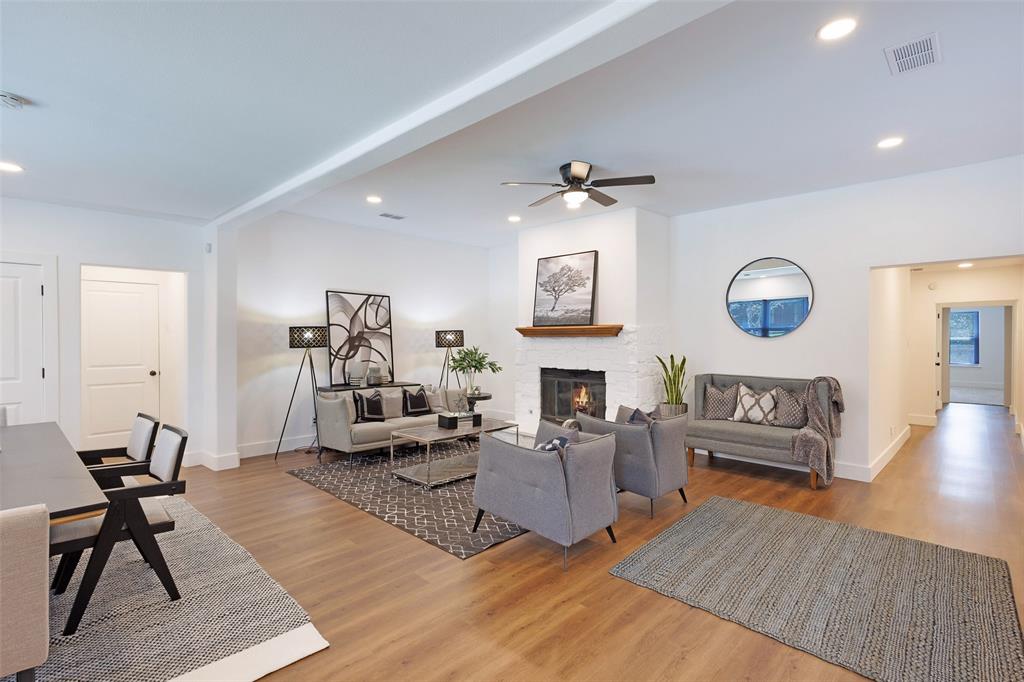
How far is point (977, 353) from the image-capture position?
41.1 ft

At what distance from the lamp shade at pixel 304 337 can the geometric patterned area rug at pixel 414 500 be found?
4.95ft

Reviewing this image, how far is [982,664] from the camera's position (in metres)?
2.18

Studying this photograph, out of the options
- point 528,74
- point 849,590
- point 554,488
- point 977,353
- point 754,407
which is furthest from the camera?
point 977,353

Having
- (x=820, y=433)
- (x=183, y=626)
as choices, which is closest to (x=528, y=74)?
(x=183, y=626)

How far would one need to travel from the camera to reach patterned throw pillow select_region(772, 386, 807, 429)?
16.3 ft

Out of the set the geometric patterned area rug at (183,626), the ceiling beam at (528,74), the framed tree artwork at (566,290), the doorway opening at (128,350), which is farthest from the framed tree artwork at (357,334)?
the geometric patterned area rug at (183,626)

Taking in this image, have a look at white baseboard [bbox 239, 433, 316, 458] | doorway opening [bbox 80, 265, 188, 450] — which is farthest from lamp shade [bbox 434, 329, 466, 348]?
doorway opening [bbox 80, 265, 188, 450]

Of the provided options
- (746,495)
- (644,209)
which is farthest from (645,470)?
(644,209)

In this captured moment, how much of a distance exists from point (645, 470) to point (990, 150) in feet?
12.4

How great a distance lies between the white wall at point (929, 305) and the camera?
7395 millimetres

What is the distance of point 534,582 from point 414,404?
12.0 feet

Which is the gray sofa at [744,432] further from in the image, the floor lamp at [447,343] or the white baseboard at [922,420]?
the white baseboard at [922,420]

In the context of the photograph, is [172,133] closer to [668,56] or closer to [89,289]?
[668,56]

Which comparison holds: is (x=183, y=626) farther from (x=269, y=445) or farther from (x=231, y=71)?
(x=269, y=445)
